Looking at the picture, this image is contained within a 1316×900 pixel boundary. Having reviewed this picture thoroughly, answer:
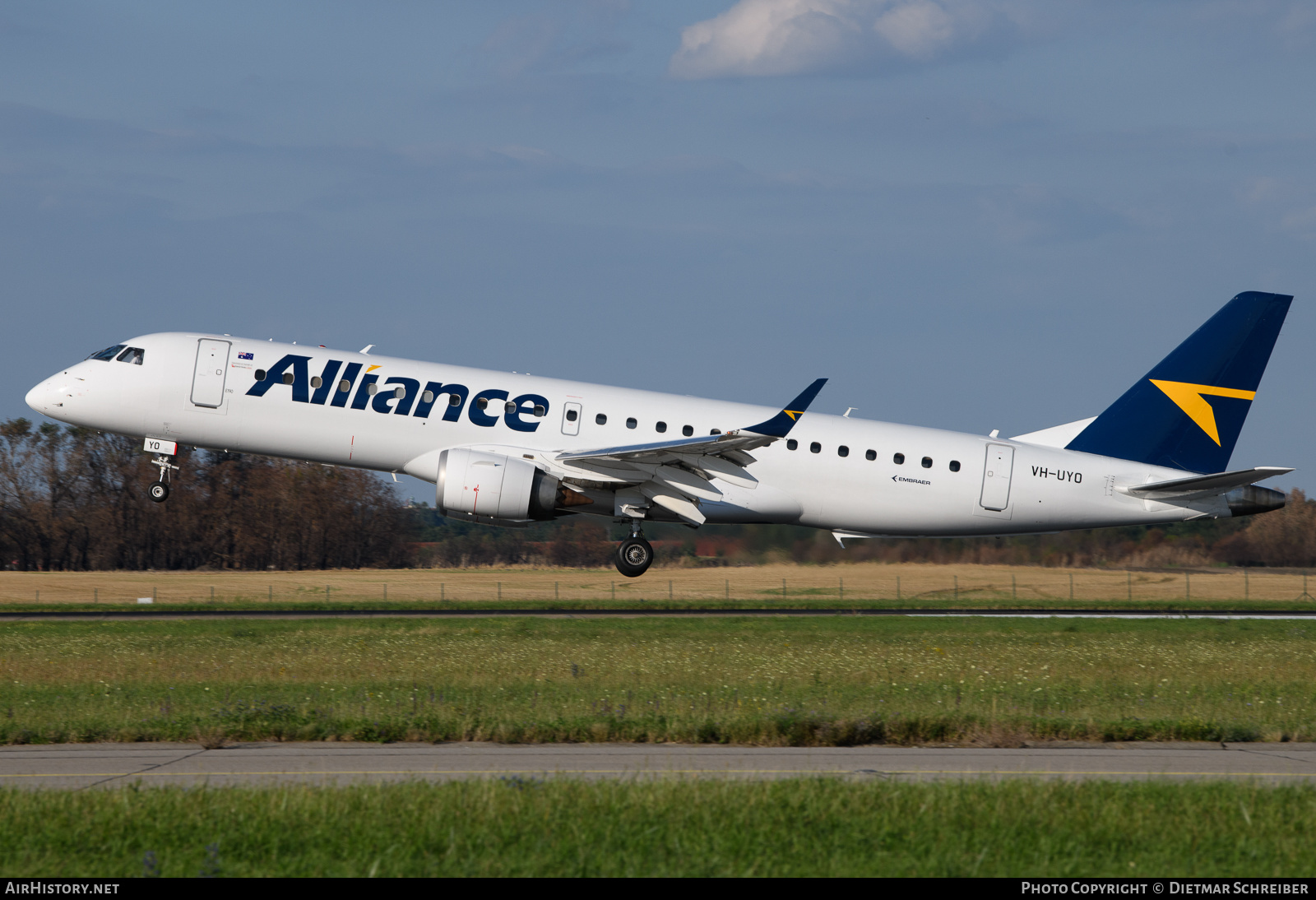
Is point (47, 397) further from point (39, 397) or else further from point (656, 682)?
point (656, 682)

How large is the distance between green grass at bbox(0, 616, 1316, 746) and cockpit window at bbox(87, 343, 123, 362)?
6.54m

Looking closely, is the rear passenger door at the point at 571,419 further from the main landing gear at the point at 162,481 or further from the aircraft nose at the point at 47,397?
the aircraft nose at the point at 47,397

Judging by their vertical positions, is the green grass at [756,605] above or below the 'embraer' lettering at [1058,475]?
below

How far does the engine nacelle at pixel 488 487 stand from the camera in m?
28.5

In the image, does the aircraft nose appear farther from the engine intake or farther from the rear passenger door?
the engine intake

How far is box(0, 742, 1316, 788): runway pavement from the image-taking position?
1214cm

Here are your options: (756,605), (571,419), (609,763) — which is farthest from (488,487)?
(756,605)

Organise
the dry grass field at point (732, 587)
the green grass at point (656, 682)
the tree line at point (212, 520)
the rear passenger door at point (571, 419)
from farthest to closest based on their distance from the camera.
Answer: the tree line at point (212, 520)
the dry grass field at point (732, 587)
the rear passenger door at point (571, 419)
the green grass at point (656, 682)

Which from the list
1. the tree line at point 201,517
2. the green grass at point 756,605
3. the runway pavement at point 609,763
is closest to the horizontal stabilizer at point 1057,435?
the green grass at point 756,605

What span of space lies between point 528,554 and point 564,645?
150 feet

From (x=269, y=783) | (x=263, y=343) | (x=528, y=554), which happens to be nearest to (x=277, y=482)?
(x=528, y=554)

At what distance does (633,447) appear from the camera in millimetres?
29094

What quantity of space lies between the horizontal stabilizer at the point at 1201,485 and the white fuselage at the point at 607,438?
0.32 m

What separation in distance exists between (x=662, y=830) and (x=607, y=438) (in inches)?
818
